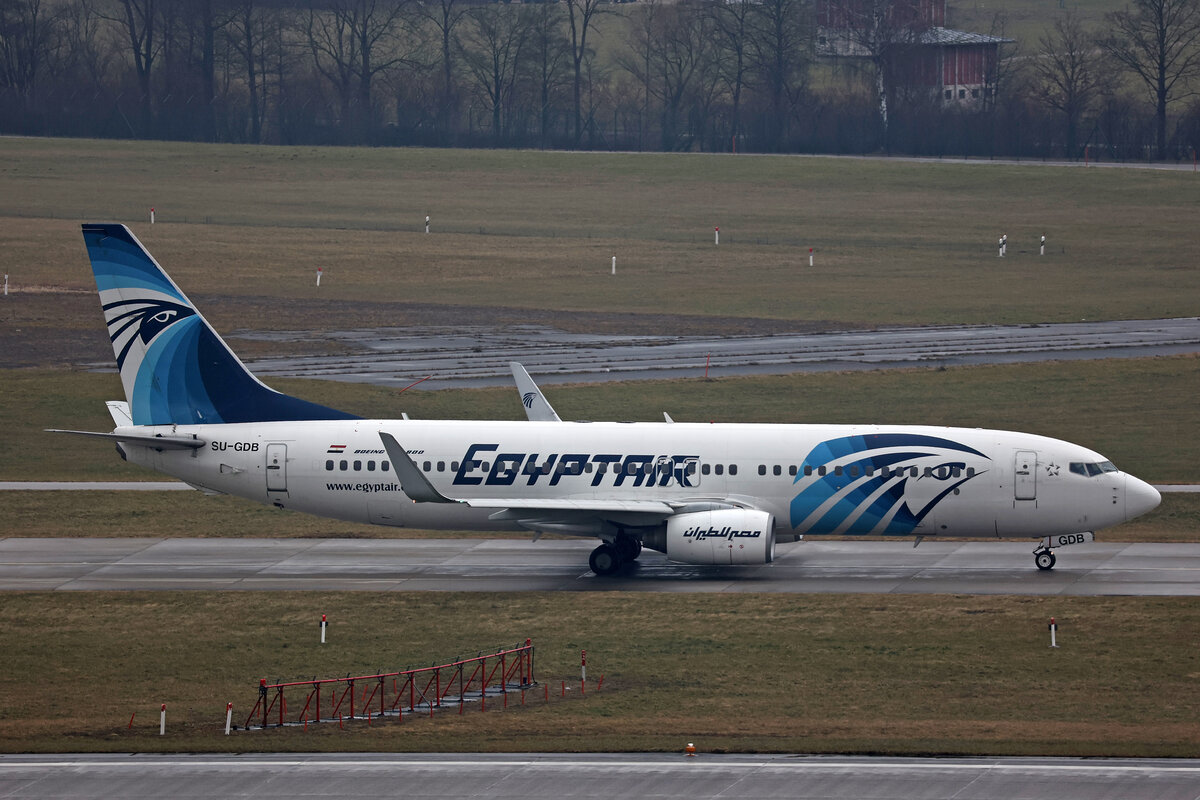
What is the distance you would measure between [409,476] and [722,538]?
839 cm

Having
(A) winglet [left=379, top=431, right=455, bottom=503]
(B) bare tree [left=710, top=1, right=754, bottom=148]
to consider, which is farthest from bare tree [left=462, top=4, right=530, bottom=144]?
(A) winglet [left=379, top=431, right=455, bottom=503]

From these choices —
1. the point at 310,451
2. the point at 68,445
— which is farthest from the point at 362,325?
the point at 310,451

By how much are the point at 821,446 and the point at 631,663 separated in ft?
35.8

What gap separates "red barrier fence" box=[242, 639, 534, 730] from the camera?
Result: 30.9m

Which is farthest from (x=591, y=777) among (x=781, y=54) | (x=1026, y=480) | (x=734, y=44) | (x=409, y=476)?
(x=734, y=44)

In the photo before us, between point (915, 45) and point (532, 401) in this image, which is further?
point (915, 45)

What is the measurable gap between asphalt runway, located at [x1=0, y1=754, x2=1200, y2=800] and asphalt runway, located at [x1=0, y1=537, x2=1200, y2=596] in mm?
13759

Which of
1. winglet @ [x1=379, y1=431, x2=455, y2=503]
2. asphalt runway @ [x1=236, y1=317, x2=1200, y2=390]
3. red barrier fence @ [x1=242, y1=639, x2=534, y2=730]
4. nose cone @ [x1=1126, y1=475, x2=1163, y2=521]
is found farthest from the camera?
asphalt runway @ [x1=236, y1=317, x2=1200, y2=390]

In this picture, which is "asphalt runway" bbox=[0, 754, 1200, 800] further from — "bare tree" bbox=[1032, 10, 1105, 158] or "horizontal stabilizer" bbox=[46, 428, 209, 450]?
"bare tree" bbox=[1032, 10, 1105, 158]

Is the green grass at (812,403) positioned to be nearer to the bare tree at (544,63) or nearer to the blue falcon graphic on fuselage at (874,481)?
the blue falcon graphic on fuselage at (874,481)

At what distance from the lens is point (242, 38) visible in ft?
604

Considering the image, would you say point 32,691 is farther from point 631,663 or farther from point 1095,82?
point 1095,82

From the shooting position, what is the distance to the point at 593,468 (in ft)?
142

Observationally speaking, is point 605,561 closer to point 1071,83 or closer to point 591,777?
point 591,777
